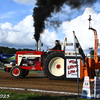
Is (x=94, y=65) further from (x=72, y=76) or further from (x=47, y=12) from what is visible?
(x=47, y=12)

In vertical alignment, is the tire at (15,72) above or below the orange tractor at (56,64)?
below

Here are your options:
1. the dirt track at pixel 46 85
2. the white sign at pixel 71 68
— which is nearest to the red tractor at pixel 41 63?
the white sign at pixel 71 68

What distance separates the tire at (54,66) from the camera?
905 centimetres

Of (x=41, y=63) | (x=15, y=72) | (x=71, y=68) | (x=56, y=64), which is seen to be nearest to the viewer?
(x=71, y=68)

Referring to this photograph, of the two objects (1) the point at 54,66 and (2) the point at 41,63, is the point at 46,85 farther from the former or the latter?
(2) the point at 41,63

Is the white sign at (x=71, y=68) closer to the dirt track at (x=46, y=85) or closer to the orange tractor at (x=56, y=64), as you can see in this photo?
the orange tractor at (x=56, y=64)

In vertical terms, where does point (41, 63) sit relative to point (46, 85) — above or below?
above

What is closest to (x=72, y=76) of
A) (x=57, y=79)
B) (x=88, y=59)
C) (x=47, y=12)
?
(x=57, y=79)

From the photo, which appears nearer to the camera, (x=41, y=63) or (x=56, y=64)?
(x=56, y=64)

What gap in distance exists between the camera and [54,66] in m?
9.22

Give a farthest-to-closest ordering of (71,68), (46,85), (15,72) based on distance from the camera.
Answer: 1. (15,72)
2. (71,68)
3. (46,85)

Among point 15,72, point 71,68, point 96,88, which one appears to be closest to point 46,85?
point 71,68

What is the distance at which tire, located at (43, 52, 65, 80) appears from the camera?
9.05m

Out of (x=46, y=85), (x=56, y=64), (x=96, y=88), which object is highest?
(x=56, y=64)
